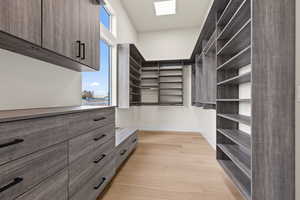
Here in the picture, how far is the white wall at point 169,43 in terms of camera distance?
511 centimetres

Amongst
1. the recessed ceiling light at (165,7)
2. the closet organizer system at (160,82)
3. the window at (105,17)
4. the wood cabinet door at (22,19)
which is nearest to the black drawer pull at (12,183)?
the wood cabinet door at (22,19)

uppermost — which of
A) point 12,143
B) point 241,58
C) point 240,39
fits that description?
point 240,39

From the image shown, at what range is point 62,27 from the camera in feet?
4.34

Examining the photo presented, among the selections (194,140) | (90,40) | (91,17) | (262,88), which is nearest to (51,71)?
(90,40)

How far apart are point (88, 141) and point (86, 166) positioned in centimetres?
22

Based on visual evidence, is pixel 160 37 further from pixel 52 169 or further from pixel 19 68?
pixel 52 169

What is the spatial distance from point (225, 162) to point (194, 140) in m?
1.89

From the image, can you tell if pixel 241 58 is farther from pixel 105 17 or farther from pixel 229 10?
pixel 105 17

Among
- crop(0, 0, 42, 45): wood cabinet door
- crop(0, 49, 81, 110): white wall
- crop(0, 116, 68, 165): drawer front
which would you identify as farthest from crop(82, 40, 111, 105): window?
crop(0, 116, 68, 165): drawer front

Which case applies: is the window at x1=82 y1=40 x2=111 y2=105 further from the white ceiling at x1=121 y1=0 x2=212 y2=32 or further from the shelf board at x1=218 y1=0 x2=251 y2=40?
the shelf board at x1=218 y1=0 x2=251 y2=40

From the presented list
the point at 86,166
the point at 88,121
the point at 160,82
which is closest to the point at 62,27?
the point at 88,121

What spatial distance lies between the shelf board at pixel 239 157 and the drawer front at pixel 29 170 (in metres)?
1.50

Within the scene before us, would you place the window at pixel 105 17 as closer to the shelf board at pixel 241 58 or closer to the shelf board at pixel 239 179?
the shelf board at pixel 241 58

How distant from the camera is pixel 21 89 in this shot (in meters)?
1.33
